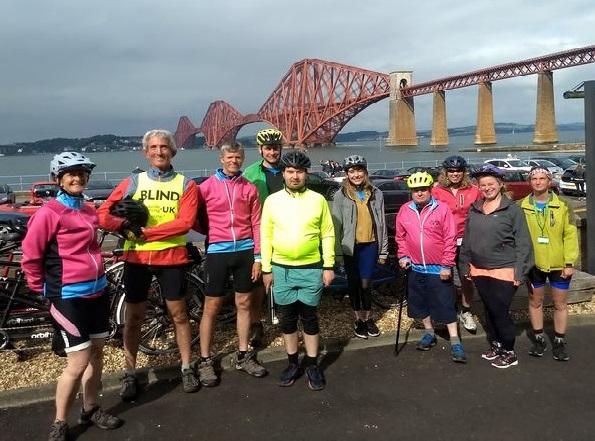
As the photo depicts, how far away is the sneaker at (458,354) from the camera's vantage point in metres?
4.05

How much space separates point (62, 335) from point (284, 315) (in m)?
1.52

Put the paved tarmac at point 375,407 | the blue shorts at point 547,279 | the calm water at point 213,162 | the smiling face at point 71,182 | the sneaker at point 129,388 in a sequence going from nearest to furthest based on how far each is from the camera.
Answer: the smiling face at point 71,182, the paved tarmac at point 375,407, the sneaker at point 129,388, the blue shorts at point 547,279, the calm water at point 213,162

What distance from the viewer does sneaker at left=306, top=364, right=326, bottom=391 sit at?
3647mm

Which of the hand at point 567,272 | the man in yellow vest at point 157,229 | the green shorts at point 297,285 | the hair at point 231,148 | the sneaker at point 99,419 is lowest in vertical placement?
the sneaker at point 99,419

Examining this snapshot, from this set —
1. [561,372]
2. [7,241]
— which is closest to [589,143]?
[561,372]

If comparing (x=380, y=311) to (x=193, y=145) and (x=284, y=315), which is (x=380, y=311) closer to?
(x=284, y=315)

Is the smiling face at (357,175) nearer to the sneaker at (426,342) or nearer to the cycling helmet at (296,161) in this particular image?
the cycling helmet at (296,161)

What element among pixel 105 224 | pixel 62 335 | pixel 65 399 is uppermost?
pixel 105 224

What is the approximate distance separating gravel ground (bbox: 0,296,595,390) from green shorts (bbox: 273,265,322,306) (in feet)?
3.19

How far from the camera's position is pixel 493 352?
4168mm

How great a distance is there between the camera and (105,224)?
3.26 m

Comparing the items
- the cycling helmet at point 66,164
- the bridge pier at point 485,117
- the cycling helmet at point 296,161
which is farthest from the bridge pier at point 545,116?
the cycling helmet at point 66,164

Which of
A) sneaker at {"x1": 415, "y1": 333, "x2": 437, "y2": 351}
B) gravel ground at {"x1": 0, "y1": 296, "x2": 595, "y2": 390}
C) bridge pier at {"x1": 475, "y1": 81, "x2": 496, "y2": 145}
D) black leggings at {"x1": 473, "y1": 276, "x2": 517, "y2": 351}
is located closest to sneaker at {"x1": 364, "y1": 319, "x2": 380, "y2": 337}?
gravel ground at {"x1": 0, "y1": 296, "x2": 595, "y2": 390}

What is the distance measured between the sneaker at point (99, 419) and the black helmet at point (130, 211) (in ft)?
4.05
